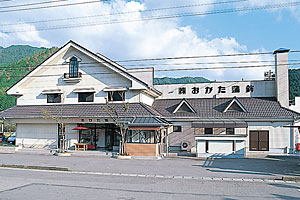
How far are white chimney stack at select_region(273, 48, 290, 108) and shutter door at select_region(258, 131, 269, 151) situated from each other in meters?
3.61

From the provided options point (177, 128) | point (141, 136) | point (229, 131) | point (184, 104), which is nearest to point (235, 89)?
point (229, 131)

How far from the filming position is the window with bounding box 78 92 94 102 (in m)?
25.6

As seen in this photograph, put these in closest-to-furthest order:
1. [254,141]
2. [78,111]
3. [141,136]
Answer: [141,136] < [254,141] < [78,111]

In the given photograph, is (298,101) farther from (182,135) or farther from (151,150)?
(151,150)

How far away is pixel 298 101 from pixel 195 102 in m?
10.0

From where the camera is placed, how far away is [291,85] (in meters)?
56.2

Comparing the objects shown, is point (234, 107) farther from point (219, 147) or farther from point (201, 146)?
point (201, 146)

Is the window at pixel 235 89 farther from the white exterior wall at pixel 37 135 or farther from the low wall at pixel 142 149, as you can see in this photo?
the white exterior wall at pixel 37 135

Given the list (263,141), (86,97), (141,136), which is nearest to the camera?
(141,136)

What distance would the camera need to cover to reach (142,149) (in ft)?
68.8

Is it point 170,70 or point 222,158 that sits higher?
point 170,70

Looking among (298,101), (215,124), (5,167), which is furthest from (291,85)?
(5,167)

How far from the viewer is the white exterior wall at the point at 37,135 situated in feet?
85.3

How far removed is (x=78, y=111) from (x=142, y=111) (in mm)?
5555
